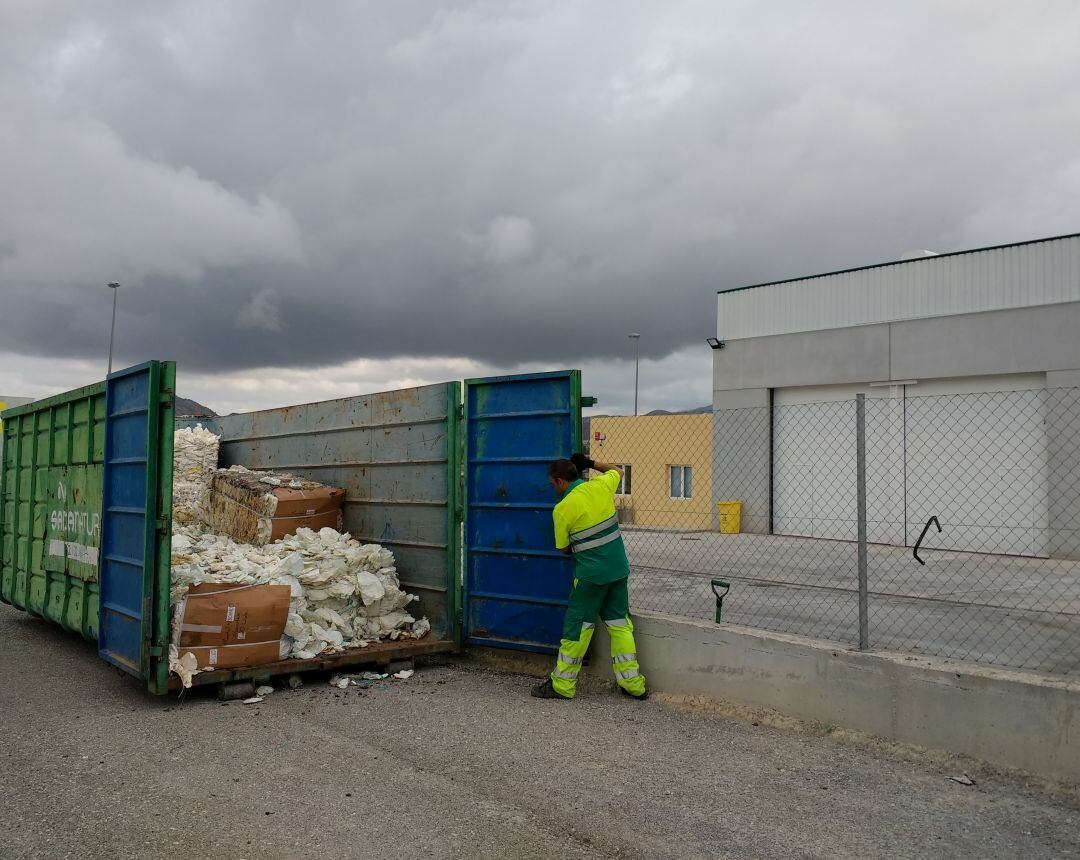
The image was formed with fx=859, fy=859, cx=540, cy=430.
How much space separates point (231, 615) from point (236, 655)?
284 millimetres

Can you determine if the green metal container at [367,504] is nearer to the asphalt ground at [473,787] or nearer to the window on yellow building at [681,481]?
the asphalt ground at [473,787]

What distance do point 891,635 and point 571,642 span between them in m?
3.24

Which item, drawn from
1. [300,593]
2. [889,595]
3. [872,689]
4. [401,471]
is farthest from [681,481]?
[872,689]

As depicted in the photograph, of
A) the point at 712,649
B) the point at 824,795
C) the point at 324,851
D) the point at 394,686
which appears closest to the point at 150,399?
the point at 394,686

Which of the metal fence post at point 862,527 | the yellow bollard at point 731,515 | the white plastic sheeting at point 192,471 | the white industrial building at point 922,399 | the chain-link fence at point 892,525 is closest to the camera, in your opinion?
the metal fence post at point 862,527

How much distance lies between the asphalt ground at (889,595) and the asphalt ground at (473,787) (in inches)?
43.4

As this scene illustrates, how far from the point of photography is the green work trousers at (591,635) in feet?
19.5

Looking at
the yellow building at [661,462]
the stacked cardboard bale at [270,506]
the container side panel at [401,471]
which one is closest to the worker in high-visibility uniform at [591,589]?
the container side panel at [401,471]

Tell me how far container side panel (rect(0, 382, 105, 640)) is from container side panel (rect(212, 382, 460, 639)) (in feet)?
7.17

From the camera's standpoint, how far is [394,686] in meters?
6.33

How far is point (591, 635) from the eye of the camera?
19.9 ft

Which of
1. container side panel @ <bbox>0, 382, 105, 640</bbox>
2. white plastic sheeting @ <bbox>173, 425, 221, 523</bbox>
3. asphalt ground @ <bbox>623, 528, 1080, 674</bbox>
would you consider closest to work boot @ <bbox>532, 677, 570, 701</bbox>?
asphalt ground @ <bbox>623, 528, 1080, 674</bbox>

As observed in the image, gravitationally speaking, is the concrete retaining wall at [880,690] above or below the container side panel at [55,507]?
below

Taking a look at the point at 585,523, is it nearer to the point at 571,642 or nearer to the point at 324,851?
the point at 571,642
